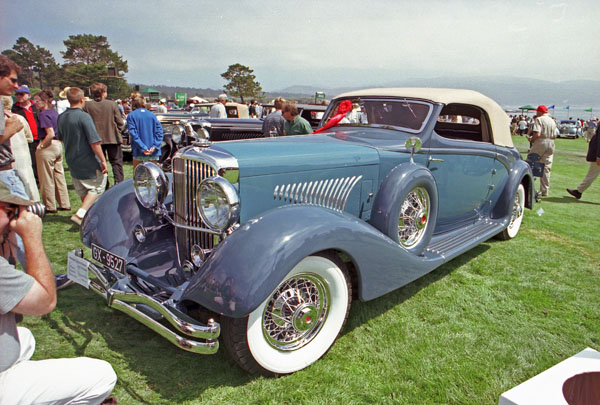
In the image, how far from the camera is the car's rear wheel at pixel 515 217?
531 cm

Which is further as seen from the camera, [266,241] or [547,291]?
[547,291]

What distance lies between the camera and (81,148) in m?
5.06

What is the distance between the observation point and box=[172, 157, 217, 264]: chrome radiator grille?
2725 mm

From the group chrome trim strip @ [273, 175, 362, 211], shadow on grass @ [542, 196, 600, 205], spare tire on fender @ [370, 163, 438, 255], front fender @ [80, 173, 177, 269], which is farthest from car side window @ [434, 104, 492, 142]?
shadow on grass @ [542, 196, 600, 205]

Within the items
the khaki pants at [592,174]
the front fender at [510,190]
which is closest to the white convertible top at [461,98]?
the front fender at [510,190]

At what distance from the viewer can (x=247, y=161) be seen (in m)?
2.63

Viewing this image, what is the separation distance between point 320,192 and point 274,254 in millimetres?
967

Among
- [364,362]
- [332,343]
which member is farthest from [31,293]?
[364,362]

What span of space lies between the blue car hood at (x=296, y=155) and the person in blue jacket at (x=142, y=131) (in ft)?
12.2

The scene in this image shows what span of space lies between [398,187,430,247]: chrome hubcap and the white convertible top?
3.48ft

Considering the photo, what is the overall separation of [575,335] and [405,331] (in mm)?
1384

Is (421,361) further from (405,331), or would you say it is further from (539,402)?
(539,402)

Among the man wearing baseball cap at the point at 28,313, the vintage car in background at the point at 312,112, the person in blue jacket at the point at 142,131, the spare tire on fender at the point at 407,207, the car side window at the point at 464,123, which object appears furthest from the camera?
the vintage car in background at the point at 312,112

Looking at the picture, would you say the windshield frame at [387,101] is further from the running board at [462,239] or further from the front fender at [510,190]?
the front fender at [510,190]
